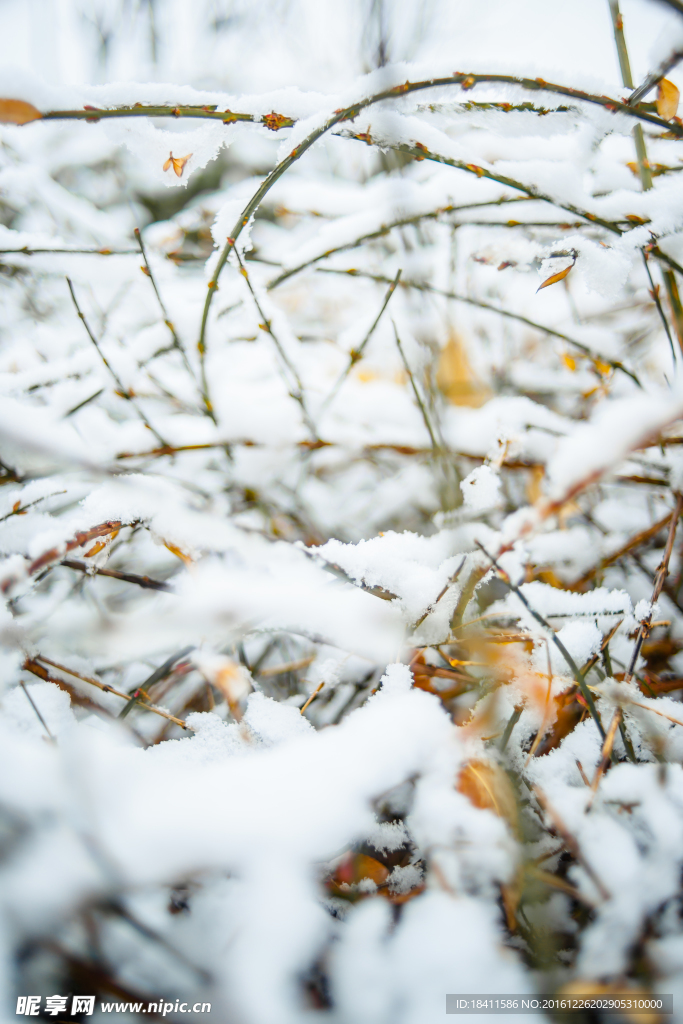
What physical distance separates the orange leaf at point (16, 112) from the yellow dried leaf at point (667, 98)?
772 millimetres

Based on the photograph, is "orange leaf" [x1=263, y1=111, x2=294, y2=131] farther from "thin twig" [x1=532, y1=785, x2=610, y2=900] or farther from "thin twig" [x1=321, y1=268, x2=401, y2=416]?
"thin twig" [x1=532, y1=785, x2=610, y2=900]

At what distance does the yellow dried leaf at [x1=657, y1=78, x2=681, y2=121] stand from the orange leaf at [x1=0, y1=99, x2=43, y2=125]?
30.4 inches

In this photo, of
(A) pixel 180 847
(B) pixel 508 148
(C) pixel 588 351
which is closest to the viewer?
(A) pixel 180 847

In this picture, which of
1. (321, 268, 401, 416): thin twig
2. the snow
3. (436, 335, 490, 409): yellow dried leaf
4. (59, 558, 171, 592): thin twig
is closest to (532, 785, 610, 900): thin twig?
the snow

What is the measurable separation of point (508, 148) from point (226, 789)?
Answer: 108 centimetres

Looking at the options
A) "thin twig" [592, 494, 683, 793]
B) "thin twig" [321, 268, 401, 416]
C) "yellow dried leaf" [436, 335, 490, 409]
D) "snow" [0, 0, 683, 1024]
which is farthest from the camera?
"yellow dried leaf" [436, 335, 490, 409]

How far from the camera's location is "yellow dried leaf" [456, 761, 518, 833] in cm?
46

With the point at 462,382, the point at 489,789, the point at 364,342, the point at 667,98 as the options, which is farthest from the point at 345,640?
the point at 462,382

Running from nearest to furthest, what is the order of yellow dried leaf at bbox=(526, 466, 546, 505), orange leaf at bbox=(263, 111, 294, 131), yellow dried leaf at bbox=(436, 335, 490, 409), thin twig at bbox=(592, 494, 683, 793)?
1. thin twig at bbox=(592, 494, 683, 793)
2. orange leaf at bbox=(263, 111, 294, 131)
3. yellow dried leaf at bbox=(526, 466, 546, 505)
4. yellow dried leaf at bbox=(436, 335, 490, 409)

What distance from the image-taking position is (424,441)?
96cm

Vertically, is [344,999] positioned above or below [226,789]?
below

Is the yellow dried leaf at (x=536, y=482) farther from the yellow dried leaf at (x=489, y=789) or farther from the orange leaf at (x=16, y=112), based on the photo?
the orange leaf at (x=16, y=112)

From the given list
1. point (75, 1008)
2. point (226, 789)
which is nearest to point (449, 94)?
point (226, 789)

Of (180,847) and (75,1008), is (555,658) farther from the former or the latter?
(75,1008)
